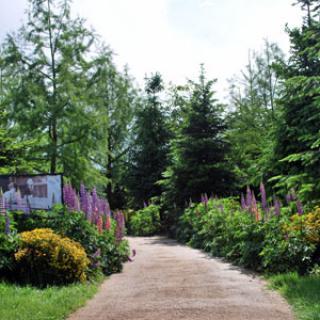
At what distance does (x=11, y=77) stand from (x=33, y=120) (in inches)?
107

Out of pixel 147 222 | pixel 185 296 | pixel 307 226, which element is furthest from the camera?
pixel 147 222

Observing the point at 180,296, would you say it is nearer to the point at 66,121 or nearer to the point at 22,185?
the point at 22,185

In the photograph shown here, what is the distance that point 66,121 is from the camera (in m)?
21.8

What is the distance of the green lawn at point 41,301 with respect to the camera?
624cm

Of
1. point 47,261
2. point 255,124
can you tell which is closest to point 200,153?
point 255,124

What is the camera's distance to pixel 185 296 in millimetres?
7309

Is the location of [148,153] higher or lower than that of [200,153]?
higher

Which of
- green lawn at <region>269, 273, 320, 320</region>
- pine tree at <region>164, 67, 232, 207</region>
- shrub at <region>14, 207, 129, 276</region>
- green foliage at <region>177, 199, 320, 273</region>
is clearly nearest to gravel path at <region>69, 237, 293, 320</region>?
green lawn at <region>269, 273, 320, 320</region>

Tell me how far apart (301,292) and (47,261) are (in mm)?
4315

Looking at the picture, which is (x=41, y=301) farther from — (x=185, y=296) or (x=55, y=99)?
(x=55, y=99)

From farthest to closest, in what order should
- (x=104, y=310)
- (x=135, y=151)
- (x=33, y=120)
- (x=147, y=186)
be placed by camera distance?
(x=135, y=151)
(x=147, y=186)
(x=33, y=120)
(x=104, y=310)

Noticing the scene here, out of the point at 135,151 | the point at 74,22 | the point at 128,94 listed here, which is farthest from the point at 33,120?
the point at 128,94

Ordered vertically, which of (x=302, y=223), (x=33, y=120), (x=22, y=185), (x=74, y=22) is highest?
(x=74, y=22)

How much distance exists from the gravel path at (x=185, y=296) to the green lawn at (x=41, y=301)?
0.18 m
